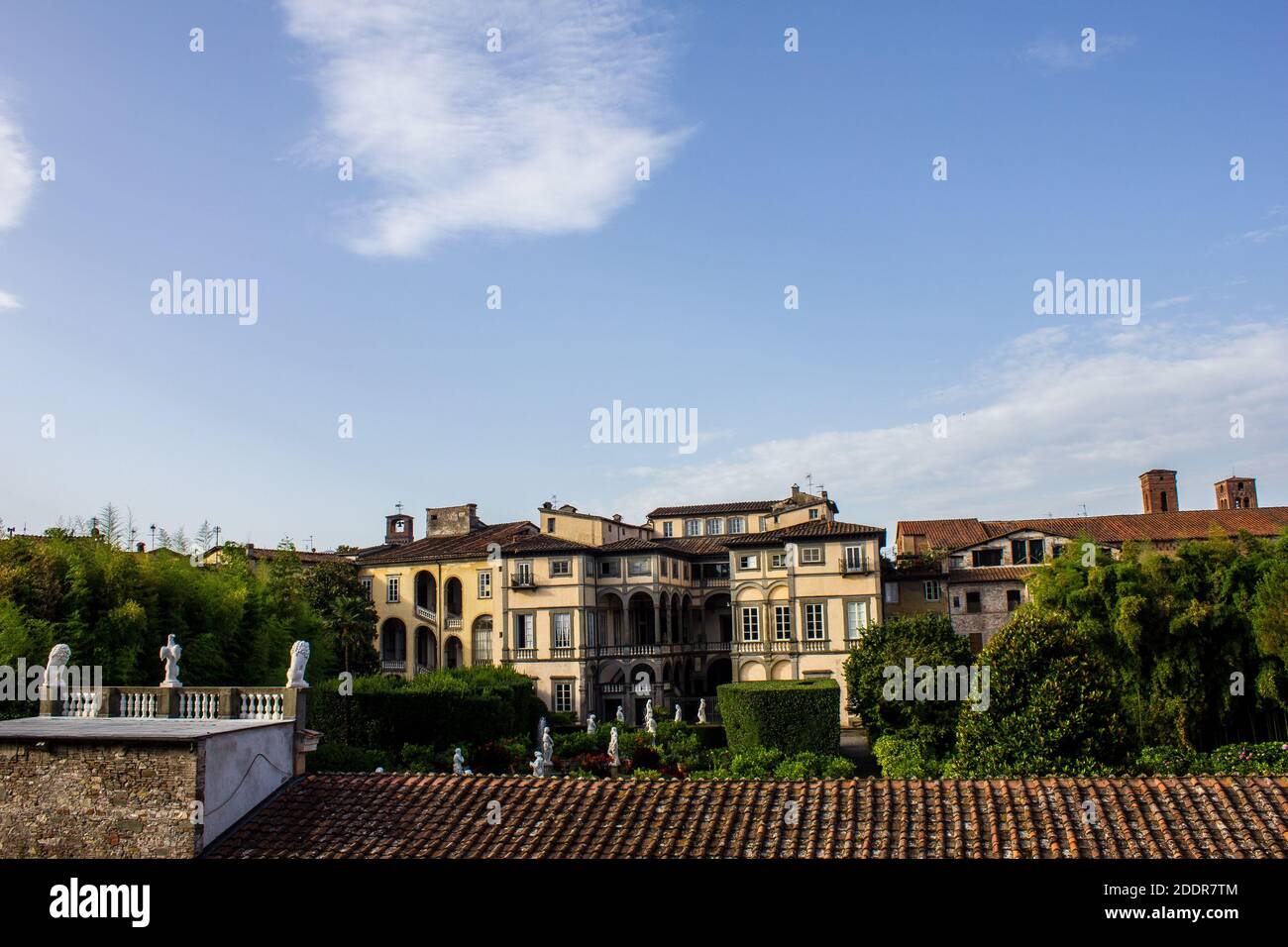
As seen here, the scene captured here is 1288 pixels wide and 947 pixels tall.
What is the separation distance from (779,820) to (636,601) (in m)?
44.8

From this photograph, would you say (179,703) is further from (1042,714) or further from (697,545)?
(697,545)

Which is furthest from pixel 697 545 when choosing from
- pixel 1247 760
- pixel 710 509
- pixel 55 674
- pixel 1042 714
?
pixel 55 674

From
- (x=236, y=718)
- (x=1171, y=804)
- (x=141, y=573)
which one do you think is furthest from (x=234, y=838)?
(x=141, y=573)

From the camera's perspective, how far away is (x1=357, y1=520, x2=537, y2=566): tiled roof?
197ft

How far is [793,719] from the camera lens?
36250 mm

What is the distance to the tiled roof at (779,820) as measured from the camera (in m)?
13.3

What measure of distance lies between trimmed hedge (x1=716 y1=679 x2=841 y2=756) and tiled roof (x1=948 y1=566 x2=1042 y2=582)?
20342mm

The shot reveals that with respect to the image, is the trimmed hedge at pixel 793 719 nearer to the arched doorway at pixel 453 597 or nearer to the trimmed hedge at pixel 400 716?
the trimmed hedge at pixel 400 716

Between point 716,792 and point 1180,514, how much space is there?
5163 cm

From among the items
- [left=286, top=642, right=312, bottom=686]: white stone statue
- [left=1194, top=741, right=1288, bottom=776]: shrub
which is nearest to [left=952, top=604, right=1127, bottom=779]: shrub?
[left=1194, top=741, right=1288, bottom=776]: shrub

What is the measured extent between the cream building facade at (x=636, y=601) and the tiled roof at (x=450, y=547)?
0.44 feet

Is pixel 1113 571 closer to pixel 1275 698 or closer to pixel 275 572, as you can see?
pixel 1275 698

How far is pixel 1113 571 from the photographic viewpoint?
116 ft
